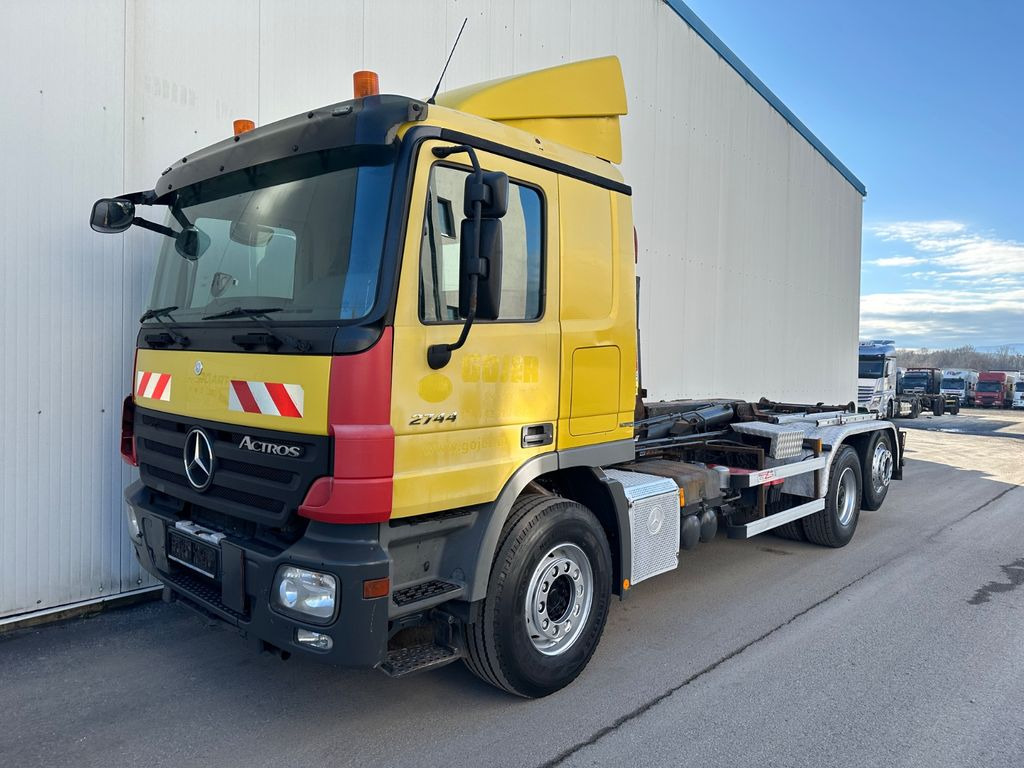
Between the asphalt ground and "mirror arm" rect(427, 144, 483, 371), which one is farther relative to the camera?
the asphalt ground

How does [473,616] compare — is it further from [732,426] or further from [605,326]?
[732,426]

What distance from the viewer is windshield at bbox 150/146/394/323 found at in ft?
9.16

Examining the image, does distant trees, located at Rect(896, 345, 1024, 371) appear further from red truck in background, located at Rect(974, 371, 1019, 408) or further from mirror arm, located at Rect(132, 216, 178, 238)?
mirror arm, located at Rect(132, 216, 178, 238)

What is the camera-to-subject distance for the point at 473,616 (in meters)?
3.10

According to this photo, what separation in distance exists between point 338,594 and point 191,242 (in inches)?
80.6

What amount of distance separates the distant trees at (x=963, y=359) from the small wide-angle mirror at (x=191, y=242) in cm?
10673

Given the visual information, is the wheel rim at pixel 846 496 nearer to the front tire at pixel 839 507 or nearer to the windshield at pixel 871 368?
the front tire at pixel 839 507

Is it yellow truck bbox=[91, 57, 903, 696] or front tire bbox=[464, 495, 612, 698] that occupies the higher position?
yellow truck bbox=[91, 57, 903, 696]

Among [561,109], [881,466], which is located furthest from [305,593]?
[881,466]

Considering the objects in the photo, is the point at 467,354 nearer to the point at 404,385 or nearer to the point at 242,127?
the point at 404,385

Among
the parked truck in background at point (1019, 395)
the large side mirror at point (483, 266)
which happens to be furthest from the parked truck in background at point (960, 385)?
the large side mirror at point (483, 266)

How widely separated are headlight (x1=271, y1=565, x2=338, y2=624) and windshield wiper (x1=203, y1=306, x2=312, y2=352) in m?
0.87

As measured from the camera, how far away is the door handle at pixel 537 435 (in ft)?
11.1

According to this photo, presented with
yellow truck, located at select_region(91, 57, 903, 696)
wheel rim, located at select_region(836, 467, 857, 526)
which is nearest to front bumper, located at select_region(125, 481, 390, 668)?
yellow truck, located at select_region(91, 57, 903, 696)
